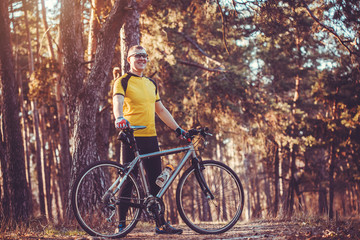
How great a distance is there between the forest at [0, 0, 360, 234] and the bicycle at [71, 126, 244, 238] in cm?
200

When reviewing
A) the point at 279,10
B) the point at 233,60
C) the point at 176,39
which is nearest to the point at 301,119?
the point at 233,60

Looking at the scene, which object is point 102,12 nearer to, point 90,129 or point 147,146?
point 90,129

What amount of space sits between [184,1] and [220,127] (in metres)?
5.18

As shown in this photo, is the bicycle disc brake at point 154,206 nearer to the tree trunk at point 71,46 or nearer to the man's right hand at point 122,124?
the man's right hand at point 122,124

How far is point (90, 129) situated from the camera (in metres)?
7.41

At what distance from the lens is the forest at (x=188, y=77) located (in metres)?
7.51

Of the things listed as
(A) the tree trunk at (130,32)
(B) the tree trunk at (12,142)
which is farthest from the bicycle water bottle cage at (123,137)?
(B) the tree trunk at (12,142)

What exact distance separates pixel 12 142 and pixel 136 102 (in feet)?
19.8

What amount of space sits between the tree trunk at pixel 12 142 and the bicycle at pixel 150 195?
203 inches

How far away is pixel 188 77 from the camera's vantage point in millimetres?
15258

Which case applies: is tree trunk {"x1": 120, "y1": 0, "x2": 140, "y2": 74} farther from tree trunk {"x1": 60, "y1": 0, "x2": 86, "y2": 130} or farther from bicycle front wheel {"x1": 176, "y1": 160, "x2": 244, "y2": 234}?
bicycle front wheel {"x1": 176, "y1": 160, "x2": 244, "y2": 234}

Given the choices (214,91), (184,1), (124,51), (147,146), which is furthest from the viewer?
(214,91)

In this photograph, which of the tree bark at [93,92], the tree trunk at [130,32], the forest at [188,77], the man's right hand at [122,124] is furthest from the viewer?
the tree trunk at [130,32]

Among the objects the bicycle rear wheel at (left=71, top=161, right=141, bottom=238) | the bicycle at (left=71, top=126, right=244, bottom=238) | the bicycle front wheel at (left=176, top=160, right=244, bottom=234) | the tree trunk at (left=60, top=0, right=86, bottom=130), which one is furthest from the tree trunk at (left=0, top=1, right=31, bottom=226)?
the bicycle front wheel at (left=176, top=160, right=244, bottom=234)
